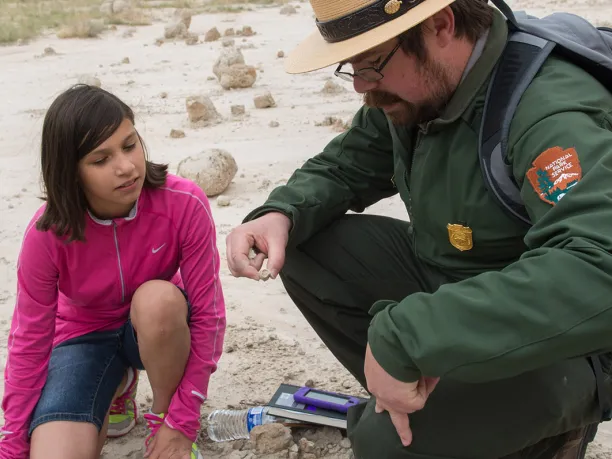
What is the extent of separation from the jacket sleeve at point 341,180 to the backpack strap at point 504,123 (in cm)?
65

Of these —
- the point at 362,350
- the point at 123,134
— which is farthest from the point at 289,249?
the point at 123,134

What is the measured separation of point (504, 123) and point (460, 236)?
1.21 ft

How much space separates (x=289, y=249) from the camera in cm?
267

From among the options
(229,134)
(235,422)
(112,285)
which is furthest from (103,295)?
(229,134)

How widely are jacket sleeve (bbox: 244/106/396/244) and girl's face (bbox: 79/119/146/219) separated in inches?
15.8

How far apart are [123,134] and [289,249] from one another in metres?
0.64

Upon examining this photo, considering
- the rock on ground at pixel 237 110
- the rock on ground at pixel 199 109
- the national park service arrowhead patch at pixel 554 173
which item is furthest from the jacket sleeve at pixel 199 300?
the rock on ground at pixel 237 110

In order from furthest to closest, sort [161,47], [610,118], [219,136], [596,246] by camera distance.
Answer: [161,47]
[219,136]
[610,118]
[596,246]

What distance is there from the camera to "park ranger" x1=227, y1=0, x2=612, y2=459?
164 centimetres

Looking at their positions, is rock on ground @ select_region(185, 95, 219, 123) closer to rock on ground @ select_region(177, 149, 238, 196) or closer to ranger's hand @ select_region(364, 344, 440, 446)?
rock on ground @ select_region(177, 149, 238, 196)

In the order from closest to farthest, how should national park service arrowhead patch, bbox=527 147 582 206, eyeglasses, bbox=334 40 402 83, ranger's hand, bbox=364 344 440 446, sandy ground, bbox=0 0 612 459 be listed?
1. national park service arrowhead patch, bbox=527 147 582 206
2. ranger's hand, bbox=364 344 440 446
3. eyeglasses, bbox=334 40 402 83
4. sandy ground, bbox=0 0 612 459

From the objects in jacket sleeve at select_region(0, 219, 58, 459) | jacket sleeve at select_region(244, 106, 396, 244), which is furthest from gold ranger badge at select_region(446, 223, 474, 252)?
jacket sleeve at select_region(0, 219, 58, 459)

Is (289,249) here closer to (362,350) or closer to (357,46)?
(362,350)

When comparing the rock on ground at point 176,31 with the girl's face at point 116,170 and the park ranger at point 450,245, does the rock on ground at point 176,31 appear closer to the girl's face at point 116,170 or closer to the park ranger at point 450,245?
the park ranger at point 450,245
